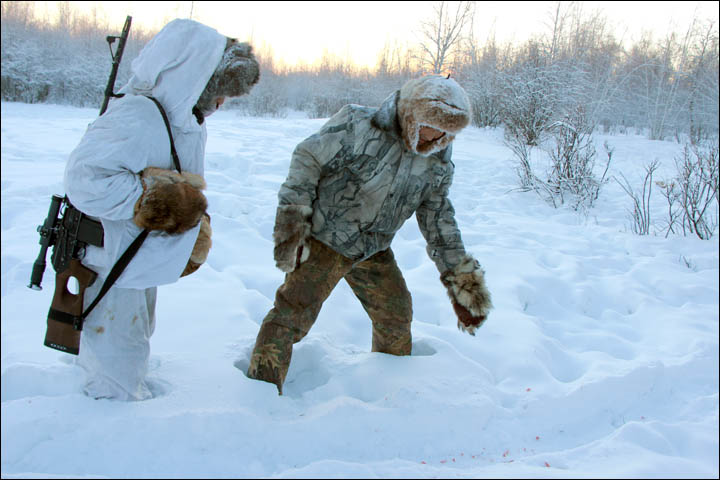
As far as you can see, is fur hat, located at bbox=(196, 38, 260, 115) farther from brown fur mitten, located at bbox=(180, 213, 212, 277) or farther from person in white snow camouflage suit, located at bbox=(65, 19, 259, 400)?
brown fur mitten, located at bbox=(180, 213, 212, 277)

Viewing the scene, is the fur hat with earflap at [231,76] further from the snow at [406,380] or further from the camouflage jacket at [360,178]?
the snow at [406,380]

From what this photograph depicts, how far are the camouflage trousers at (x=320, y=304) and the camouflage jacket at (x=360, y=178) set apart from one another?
0.11 m

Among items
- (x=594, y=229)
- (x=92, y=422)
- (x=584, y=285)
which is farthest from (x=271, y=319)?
(x=594, y=229)

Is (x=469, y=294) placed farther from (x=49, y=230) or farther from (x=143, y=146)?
(x=49, y=230)

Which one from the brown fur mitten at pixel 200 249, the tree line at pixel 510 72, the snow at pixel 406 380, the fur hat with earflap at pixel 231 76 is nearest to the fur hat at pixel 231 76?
the fur hat with earflap at pixel 231 76

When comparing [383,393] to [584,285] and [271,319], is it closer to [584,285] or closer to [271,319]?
[271,319]

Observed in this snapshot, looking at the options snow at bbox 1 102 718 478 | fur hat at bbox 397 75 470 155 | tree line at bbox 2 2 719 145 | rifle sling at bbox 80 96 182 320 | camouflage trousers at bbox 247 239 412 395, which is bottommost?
snow at bbox 1 102 718 478

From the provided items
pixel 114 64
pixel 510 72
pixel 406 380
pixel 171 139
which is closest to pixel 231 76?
pixel 171 139

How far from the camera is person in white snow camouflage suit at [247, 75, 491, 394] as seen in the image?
2021 millimetres

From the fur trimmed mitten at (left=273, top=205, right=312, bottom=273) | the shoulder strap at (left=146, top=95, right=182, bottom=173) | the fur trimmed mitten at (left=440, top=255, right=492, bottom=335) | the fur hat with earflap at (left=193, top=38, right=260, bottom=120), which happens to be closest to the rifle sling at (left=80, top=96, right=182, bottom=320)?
the shoulder strap at (left=146, top=95, right=182, bottom=173)

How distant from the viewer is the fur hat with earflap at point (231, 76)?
5.91 feet

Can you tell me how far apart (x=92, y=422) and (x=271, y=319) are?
77cm

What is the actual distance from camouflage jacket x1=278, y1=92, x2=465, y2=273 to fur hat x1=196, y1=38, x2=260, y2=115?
0.36m

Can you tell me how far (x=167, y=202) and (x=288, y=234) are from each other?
51 centimetres
